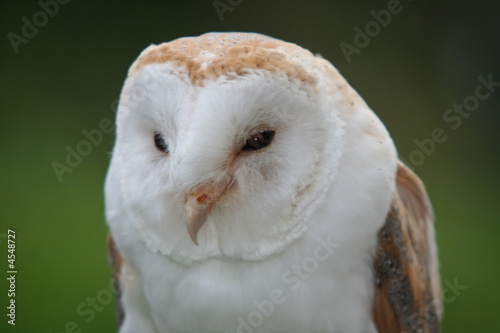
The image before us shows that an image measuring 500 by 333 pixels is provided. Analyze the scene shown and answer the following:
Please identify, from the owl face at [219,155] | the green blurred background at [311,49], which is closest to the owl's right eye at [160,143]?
the owl face at [219,155]

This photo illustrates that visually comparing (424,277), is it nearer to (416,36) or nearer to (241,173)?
(241,173)

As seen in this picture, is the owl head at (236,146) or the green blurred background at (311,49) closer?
the owl head at (236,146)
